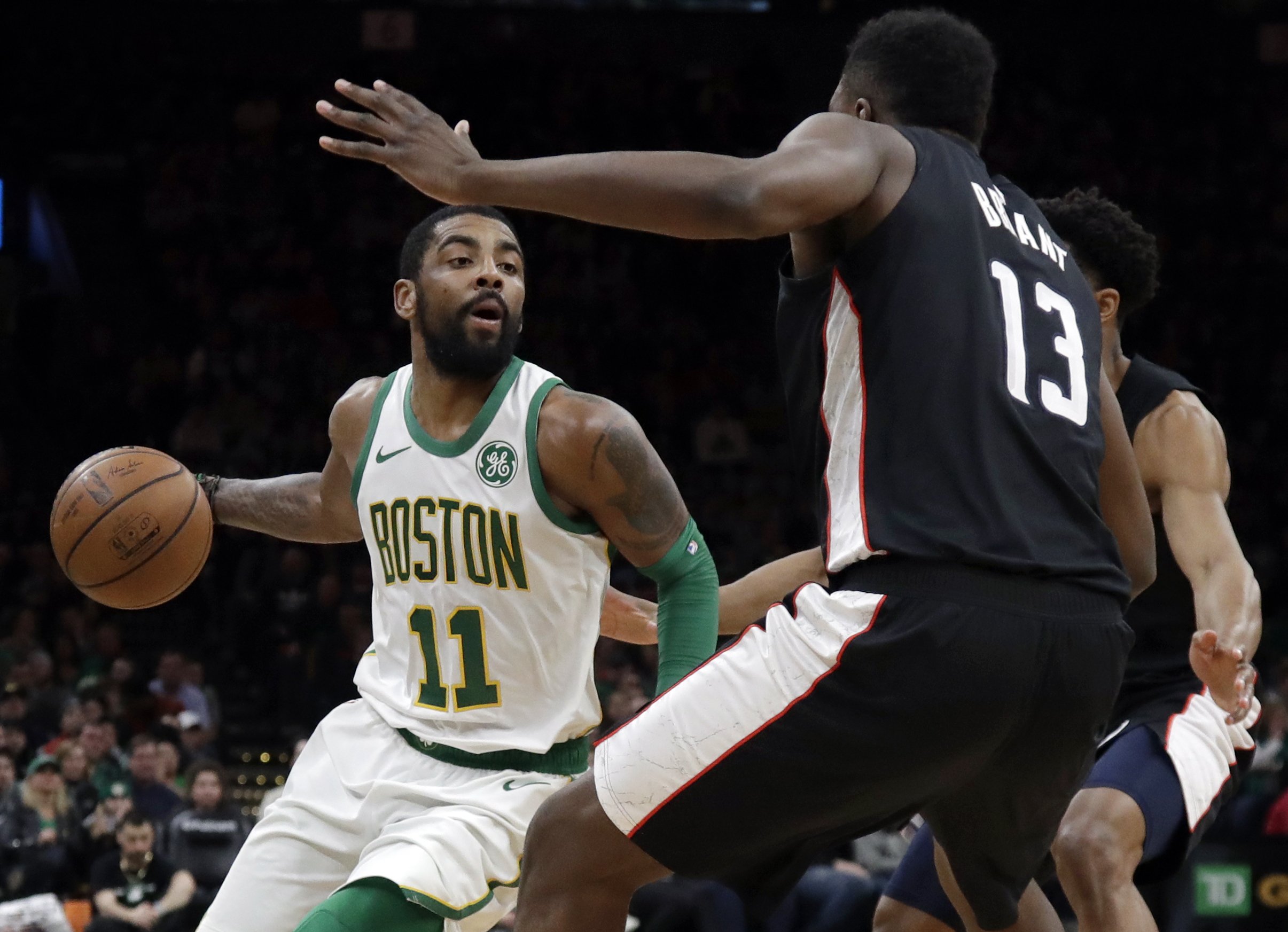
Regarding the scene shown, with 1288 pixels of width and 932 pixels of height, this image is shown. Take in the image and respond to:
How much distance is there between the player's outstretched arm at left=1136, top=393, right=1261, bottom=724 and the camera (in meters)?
3.75

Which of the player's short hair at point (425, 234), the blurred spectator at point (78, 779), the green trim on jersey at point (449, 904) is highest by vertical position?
the player's short hair at point (425, 234)

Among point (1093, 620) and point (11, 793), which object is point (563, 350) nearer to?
point (11, 793)

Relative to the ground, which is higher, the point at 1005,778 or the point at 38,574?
the point at 1005,778

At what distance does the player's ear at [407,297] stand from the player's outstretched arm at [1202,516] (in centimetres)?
194

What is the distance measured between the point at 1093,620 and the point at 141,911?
7.22 m

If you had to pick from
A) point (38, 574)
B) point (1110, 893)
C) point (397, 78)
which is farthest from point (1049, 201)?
point (397, 78)

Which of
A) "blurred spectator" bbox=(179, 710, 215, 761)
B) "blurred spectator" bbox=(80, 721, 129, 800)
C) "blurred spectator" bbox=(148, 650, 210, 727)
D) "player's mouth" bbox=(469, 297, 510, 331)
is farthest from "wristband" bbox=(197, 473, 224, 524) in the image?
"blurred spectator" bbox=(148, 650, 210, 727)

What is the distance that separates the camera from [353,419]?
4184mm

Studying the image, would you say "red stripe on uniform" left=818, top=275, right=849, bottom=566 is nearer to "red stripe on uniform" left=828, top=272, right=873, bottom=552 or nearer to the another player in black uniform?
"red stripe on uniform" left=828, top=272, right=873, bottom=552

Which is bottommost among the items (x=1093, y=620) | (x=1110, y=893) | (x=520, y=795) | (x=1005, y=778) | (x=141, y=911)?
(x=141, y=911)

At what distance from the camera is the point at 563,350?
1582cm

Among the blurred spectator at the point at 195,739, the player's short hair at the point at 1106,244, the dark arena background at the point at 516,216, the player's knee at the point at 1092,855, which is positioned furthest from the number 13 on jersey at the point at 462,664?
the dark arena background at the point at 516,216

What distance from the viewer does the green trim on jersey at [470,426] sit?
394 cm

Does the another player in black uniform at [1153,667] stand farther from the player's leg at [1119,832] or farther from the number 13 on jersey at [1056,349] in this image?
the number 13 on jersey at [1056,349]
